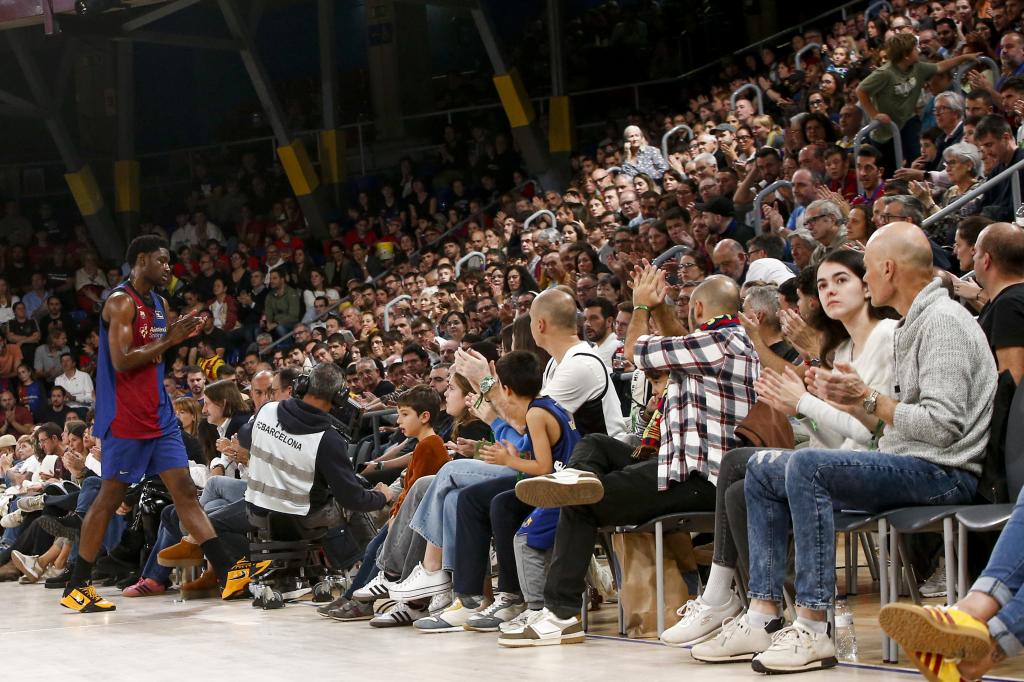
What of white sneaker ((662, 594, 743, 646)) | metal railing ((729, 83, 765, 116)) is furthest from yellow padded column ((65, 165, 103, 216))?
white sneaker ((662, 594, 743, 646))

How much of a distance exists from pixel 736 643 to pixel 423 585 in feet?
6.19

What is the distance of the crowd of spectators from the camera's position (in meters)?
4.20

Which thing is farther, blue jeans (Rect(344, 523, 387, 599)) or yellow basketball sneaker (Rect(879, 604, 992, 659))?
blue jeans (Rect(344, 523, 387, 599))

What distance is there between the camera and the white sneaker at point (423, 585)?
5.80 meters

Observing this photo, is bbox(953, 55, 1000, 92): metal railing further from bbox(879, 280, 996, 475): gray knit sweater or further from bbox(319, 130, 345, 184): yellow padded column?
bbox(319, 130, 345, 184): yellow padded column

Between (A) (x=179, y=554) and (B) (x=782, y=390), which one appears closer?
(B) (x=782, y=390)

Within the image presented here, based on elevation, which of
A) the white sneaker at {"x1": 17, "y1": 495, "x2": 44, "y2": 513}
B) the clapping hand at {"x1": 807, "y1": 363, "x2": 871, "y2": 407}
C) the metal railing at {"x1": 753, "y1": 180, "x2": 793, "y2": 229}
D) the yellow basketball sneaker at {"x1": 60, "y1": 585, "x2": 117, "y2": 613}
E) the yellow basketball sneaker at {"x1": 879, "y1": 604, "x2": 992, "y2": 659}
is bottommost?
the yellow basketball sneaker at {"x1": 60, "y1": 585, "x2": 117, "y2": 613}

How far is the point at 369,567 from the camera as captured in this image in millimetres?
6336

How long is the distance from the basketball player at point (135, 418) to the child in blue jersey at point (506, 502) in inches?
72.2

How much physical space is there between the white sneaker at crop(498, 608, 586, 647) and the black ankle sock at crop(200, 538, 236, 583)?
2.35 metres

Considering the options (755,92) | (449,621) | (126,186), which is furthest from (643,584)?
(126,186)

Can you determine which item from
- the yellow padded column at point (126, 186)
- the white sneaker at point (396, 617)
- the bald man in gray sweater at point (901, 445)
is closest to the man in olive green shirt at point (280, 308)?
the yellow padded column at point (126, 186)

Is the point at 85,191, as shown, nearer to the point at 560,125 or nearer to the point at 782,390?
the point at 560,125

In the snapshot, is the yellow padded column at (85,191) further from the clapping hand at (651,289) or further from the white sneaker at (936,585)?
the white sneaker at (936,585)
